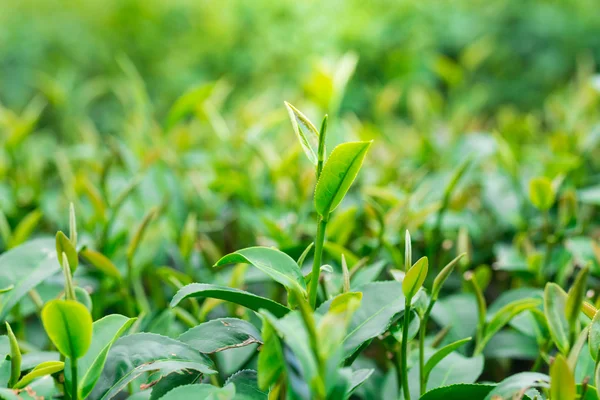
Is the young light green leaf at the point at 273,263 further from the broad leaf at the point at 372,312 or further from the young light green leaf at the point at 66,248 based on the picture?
the young light green leaf at the point at 66,248

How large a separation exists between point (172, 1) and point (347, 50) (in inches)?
60.3

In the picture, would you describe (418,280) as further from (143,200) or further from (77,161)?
(77,161)

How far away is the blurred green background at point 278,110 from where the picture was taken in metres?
1.51

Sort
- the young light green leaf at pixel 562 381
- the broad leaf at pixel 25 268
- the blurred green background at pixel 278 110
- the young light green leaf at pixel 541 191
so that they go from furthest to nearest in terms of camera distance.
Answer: the blurred green background at pixel 278 110
the young light green leaf at pixel 541 191
the broad leaf at pixel 25 268
the young light green leaf at pixel 562 381

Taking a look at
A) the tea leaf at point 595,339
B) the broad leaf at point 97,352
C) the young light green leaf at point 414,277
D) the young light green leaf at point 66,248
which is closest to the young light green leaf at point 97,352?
the broad leaf at point 97,352

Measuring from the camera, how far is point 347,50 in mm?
3869

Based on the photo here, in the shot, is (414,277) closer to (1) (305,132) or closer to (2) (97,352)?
(1) (305,132)

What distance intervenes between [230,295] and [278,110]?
1.37m

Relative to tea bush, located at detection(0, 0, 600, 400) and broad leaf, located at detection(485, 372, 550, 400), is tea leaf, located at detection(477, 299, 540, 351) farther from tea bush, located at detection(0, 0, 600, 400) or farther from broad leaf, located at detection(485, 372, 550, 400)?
broad leaf, located at detection(485, 372, 550, 400)

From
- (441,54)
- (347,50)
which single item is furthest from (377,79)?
(441,54)

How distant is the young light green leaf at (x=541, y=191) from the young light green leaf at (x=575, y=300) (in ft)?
1.68

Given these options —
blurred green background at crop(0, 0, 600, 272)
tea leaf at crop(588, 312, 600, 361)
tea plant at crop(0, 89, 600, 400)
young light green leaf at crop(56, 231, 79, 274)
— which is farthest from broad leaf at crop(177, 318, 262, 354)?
tea leaf at crop(588, 312, 600, 361)

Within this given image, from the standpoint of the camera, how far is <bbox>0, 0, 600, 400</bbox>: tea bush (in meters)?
0.77

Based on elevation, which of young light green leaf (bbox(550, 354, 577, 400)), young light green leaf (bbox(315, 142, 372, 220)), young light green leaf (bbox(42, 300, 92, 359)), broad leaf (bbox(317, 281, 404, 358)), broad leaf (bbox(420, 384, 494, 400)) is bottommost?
broad leaf (bbox(420, 384, 494, 400))
